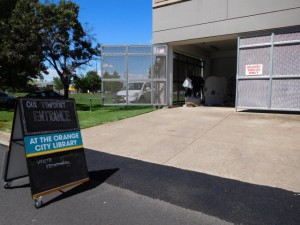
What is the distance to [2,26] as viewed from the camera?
16.6m

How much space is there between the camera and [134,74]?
→ 514 inches

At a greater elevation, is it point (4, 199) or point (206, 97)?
point (206, 97)

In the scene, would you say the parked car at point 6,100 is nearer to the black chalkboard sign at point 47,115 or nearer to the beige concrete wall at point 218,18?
the beige concrete wall at point 218,18

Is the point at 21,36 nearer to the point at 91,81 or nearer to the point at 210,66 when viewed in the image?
the point at 210,66

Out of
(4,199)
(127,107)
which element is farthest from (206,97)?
(4,199)

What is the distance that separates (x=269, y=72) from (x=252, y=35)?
63.1 inches

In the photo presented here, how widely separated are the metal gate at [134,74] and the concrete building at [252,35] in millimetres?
555

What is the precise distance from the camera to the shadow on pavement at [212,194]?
3273mm

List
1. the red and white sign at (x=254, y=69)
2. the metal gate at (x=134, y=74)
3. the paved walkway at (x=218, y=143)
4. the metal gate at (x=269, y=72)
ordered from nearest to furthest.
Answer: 1. the paved walkway at (x=218, y=143)
2. the metal gate at (x=269, y=72)
3. the red and white sign at (x=254, y=69)
4. the metal gate at (x=134, y=74)

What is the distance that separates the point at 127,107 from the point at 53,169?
10.6 meters

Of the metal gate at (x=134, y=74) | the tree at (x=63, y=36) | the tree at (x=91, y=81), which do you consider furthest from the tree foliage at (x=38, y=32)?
the tree at (x=91, y=81)

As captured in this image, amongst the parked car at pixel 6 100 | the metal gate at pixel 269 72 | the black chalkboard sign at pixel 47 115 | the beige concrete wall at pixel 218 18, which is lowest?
the parked car at pixel 6 100

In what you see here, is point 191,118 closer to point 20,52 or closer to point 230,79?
point 230,79

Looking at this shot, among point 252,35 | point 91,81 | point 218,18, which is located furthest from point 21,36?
point 91,81
